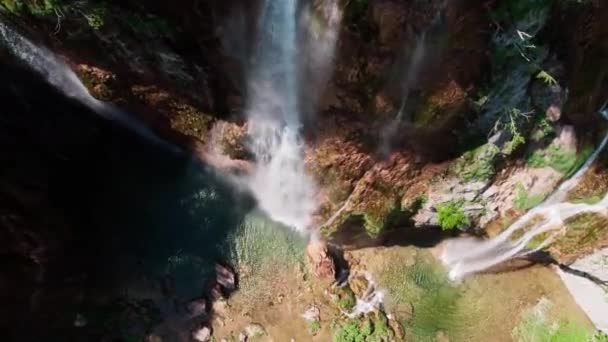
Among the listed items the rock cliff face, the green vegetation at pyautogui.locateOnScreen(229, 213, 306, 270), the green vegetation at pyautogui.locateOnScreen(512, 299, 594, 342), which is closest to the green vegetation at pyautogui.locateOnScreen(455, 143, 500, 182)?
the rock cliff face

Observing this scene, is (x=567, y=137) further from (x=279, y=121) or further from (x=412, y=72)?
(x=279, y=121)

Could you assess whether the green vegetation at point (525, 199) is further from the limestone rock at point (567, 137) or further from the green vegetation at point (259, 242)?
the green vegetation at point (259, 242)

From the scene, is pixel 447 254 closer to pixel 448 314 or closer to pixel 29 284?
pixel 448 314

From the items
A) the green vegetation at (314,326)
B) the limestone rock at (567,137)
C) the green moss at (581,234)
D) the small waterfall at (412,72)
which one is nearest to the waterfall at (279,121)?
the small waterfall at (412,72)

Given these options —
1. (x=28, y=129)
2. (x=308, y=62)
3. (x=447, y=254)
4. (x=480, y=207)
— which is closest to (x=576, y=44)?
(x=480, y=207)

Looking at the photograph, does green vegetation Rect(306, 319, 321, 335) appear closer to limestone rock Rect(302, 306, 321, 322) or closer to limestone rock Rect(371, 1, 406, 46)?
limestone rock Rect(302, 306, 321, 322)

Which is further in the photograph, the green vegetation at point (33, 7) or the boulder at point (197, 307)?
the boulder at point (197, 307)
